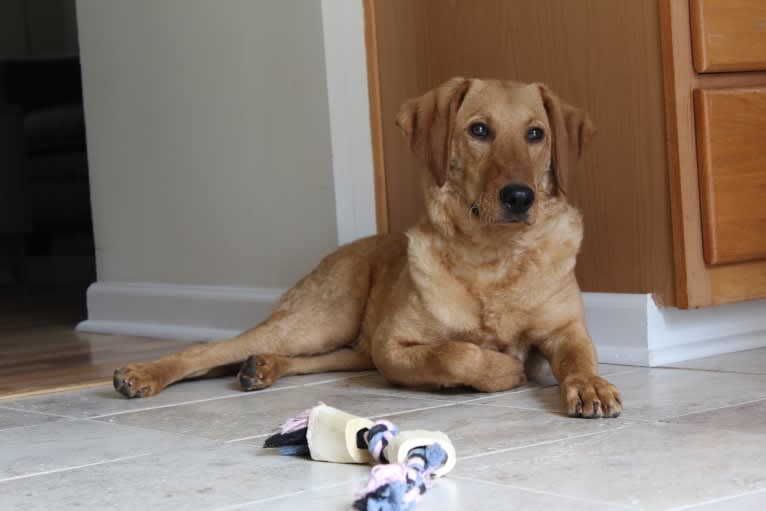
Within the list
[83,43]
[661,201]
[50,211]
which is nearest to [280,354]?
[661,201]

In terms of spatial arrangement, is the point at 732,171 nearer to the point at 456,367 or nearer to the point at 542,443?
the point at 456,367

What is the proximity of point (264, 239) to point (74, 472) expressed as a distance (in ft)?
6.51

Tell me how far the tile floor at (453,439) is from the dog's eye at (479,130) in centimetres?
61

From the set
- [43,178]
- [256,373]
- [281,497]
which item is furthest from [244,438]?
[43,178]

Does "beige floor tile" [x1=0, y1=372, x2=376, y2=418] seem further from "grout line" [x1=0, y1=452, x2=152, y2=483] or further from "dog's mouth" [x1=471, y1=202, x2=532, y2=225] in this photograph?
"dog's mouth" [x1=471, y1=202, x2=532, y2=225]

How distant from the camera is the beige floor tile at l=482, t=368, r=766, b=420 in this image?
8.20 ft

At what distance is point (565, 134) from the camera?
2.96 m

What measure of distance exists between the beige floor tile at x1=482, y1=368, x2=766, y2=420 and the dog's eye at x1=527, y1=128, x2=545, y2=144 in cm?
59

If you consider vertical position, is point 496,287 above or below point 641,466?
above

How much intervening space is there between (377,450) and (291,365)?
1327 millimetres

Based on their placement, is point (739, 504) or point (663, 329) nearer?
point (739, 504)

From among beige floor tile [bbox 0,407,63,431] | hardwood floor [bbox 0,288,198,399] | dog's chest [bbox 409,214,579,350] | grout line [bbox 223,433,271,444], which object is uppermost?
dog's chest [bbox 409,214,579,350]

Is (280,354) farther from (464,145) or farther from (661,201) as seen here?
(661,201)

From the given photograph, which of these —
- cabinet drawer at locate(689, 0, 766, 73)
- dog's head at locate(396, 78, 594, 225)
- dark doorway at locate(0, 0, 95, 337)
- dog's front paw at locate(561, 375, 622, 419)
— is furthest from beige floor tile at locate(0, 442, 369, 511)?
dark doorway at locate(0, 0, 95, 337)
